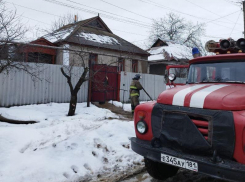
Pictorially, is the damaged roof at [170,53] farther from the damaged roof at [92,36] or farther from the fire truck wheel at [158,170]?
the fire truck wheel at [158,170]

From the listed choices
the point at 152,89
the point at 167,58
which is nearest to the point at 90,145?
the point at 152,89

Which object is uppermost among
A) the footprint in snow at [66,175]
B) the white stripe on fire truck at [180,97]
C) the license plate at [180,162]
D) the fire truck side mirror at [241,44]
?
the fire truck side mirror at [241,44]

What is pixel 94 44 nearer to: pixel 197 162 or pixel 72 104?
pixel 72 104

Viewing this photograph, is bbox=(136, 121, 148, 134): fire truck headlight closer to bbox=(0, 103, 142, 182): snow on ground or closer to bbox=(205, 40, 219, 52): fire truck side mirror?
bbox=(0, 103, 142, 182): snow on ground

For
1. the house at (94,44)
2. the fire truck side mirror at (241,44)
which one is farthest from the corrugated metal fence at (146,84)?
the fire truck side mirror at (241,44)

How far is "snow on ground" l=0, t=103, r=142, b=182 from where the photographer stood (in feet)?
12.6

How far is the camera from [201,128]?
2.89 metres

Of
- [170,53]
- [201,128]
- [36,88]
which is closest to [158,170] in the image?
[201,128]

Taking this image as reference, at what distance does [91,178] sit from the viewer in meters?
3.98

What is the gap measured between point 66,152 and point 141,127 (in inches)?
70.6

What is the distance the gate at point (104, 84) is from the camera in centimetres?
1081

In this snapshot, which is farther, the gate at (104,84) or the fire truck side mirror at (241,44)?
the gate at (104,84)

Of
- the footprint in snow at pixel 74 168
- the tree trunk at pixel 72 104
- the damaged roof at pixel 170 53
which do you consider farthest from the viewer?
the damaged roof at pixel 170 53

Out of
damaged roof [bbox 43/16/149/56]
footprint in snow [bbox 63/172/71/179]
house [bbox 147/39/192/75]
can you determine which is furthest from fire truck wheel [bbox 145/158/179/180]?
house [bbox 147/39/192/75]
